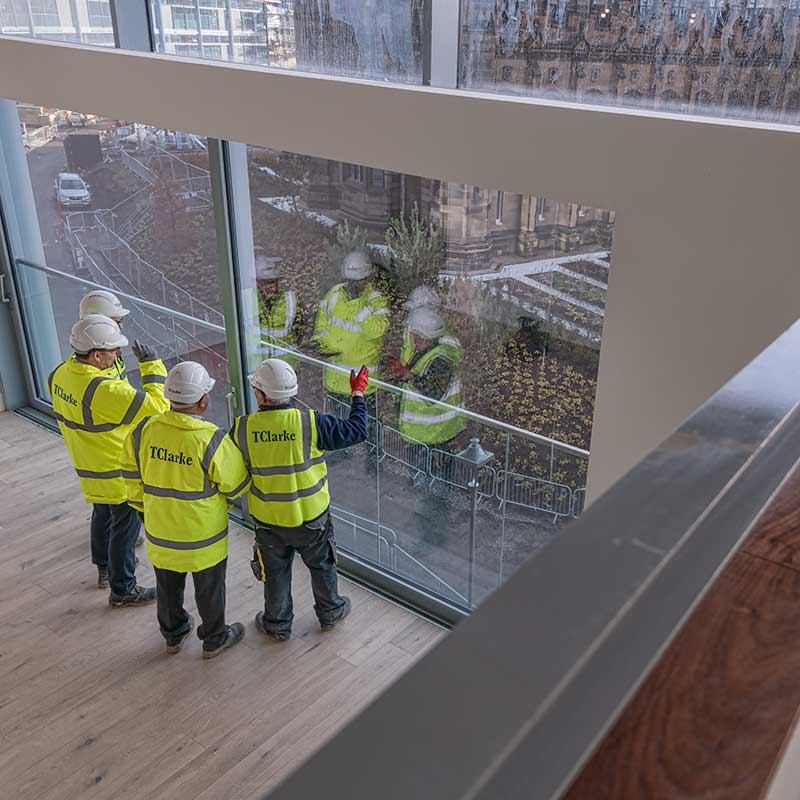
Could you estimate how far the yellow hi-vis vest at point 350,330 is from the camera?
3709mm

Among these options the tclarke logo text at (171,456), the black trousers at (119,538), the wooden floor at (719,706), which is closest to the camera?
the wooden floor at (719,706)

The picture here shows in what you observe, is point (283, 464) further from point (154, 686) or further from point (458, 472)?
point (154, 686)

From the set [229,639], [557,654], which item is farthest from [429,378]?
[557,654]

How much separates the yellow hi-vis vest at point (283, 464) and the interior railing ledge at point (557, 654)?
8.92 ft

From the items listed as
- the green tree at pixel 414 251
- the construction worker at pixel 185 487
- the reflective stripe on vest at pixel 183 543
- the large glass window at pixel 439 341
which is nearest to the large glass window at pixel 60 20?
the large glass window at pixel 439 341

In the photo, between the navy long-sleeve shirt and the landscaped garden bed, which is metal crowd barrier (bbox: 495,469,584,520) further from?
the landscaped garden bed

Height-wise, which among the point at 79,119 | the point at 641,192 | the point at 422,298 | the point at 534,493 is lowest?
the point at 534,493

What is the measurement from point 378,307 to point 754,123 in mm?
1846

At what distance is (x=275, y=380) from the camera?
3.29 m

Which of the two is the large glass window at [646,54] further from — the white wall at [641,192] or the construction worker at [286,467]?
the construction worker at [286,467]

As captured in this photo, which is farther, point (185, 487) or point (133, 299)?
point (133, 299)

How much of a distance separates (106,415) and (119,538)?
23.3 inches

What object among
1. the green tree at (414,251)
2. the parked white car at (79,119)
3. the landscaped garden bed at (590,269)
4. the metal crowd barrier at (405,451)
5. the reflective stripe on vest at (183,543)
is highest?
the parked white car at (79,119)

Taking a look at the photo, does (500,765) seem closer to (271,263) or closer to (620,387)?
(620,387)
